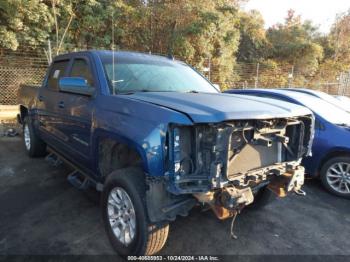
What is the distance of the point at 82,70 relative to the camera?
12.1ft

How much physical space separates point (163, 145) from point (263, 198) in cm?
198

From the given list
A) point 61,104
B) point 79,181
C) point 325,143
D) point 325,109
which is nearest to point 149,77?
point 61,104

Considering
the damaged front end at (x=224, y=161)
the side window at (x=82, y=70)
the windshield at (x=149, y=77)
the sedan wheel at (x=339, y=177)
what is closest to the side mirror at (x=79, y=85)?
the side window at (x=82, y=70)

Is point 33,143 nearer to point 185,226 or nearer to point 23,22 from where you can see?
point 185,226

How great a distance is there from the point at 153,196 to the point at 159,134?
53 centimetres

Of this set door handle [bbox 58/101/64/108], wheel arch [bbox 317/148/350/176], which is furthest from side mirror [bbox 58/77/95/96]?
wheel arch [bbox 317/148/350/176]

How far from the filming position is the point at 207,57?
13492 mm

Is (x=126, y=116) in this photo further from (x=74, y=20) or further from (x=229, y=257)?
(x=74, y=20)

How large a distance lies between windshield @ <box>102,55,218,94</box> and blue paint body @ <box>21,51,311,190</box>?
3.2 inches

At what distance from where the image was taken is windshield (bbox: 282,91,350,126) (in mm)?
4664

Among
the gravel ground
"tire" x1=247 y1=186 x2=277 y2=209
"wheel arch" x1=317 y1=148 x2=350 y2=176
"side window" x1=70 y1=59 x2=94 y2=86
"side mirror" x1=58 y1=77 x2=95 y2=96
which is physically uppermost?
"side window" x1=70 y1=59 x2=94 y2=86

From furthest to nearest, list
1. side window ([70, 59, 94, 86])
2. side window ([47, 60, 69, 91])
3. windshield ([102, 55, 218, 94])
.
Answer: side window ([47, 60, 69, 91]) → side window ([70, 59, 94, 86]) → windshield ([102, 55, 218, 94])

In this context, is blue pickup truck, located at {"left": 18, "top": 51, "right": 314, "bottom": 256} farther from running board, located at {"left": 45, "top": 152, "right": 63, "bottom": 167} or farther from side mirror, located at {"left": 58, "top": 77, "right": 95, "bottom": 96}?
running board, located at {"left": 45, "top": 152, "right": 63, "bottom": 167}

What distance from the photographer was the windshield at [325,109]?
4664 mm
